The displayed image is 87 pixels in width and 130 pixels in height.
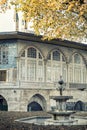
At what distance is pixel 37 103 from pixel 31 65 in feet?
15.1

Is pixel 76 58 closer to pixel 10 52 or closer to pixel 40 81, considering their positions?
pixel 40 81

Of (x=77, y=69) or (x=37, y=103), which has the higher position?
(x=77, y=69)

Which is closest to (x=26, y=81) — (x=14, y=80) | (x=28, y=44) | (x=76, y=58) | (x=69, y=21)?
(x=14, y=80)

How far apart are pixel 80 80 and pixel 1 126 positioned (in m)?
33.8

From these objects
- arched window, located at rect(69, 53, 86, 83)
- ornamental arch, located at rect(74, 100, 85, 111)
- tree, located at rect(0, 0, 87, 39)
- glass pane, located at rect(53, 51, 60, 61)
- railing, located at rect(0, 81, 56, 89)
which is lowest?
ornamental arch, located at rect(74, 100, 85, 111)

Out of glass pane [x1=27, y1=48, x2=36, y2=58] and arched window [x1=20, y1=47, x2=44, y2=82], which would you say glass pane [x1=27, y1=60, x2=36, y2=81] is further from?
glass pane [x1=27, y1=48, x2=36, y2=58]

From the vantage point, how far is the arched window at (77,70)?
44.9 meters

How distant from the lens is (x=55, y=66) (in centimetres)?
4262

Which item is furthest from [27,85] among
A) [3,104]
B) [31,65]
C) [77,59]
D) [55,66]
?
[77,59]

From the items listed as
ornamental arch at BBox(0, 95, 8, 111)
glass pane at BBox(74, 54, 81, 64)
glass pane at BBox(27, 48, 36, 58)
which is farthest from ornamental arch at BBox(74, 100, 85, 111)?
ornamental arch at BBox(0, 95, 8, 111)

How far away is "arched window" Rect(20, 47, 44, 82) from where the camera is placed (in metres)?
38.5

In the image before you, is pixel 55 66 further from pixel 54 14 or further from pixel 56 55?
pixel 54 14

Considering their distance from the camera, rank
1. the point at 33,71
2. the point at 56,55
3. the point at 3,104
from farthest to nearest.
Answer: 1. the point at 56,55
2. the point at 33,71
3. the point at 3,104

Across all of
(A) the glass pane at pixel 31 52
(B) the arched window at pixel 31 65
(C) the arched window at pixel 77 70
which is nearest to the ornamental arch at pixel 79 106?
(C) the arched window at pixel 77 70
